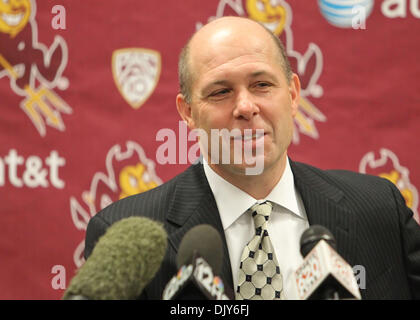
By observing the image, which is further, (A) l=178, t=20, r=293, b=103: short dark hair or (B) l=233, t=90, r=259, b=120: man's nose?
(A) l=178, t=20, r=293, b=103: short dark hair

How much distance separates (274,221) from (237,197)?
14 centimetres

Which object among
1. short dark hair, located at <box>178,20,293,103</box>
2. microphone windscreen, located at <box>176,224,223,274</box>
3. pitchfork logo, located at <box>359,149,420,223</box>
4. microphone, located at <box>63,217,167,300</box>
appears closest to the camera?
microphone, located at <box>63,217,167,300</box>

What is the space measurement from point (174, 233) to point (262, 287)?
12.5 inches

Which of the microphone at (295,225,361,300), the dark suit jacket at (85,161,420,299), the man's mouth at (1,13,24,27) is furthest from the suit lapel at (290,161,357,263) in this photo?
Answer: the man's mouth at (1,13,24,27)

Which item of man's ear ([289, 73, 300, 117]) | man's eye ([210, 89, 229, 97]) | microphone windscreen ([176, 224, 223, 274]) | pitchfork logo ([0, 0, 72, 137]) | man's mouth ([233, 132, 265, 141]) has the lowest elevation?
microphone windscreen ([176, 224, 223, 274])

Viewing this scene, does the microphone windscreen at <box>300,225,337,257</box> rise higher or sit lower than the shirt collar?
lower

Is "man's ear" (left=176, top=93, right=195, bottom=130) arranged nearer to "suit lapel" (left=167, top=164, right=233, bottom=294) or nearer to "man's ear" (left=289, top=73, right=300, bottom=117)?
"suit lapel" (left=167, top=164, right=233, bottom=294)

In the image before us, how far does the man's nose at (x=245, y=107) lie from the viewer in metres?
1.47

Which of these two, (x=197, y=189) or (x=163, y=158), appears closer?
(x=197, y=189)

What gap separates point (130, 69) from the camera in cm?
259

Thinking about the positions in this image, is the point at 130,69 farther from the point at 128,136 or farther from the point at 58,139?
the point at 58,139

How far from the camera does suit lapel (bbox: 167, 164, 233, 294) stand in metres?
1.51

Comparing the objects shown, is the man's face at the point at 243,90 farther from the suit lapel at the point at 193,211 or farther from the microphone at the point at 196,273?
the microphone at the point at 196,273
